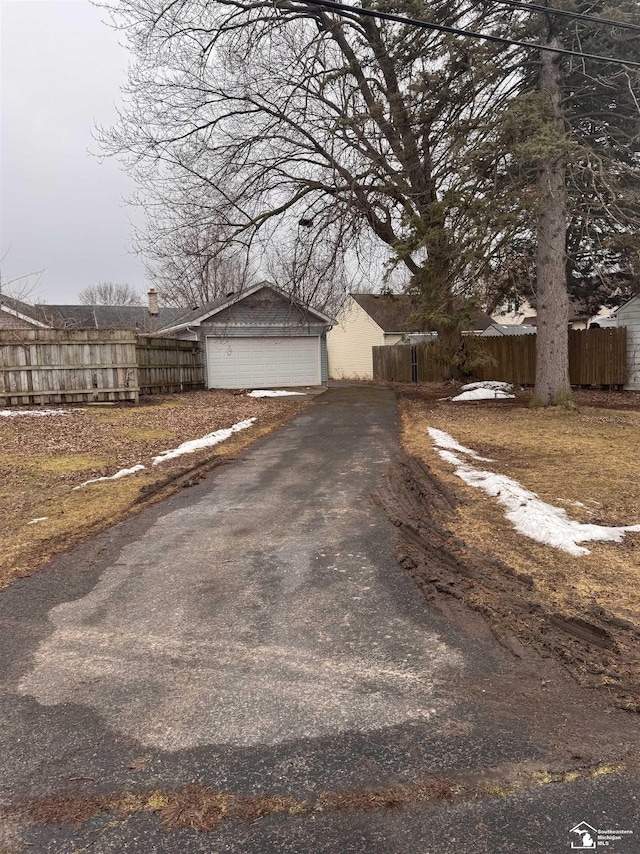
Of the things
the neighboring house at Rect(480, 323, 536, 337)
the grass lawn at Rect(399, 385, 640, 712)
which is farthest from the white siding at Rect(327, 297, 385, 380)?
the grass lawn at Rect(399, 385, 640, 712)

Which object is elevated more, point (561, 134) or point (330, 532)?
point (561, 134)

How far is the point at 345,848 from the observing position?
1849 mm

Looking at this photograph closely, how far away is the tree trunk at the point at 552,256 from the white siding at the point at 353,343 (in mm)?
19759

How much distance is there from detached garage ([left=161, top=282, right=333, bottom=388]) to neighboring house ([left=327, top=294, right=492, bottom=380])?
9628 millimetres

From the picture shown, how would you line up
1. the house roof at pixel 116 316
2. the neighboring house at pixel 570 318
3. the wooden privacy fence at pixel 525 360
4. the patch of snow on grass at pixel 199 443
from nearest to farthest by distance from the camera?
the patch of snow on grass at pixel 199 443 → the wooden privacy fence at pixel 525 360 → the neighboring house at pixel 570 318 → the house roof at pixel 116 316

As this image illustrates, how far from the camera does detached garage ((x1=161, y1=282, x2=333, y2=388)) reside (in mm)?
22312

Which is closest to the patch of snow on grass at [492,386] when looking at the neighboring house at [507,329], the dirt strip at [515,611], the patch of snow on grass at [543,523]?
the patch of snow on grass at [543,523]

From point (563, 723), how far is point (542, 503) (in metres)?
3.41

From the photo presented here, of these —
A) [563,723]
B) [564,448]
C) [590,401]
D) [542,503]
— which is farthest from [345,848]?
[590,401]

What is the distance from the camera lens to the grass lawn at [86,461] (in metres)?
5.16

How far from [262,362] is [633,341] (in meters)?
13.6

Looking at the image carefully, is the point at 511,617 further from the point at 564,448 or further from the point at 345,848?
the point at 564,448

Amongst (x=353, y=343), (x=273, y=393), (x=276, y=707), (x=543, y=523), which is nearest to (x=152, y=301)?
(x=353, y=343)

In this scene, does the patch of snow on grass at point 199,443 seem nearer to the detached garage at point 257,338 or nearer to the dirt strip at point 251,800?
the dirt strip at point 251,800
